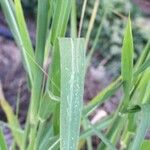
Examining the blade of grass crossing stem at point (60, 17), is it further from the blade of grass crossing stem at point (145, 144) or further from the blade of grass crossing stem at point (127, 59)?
the blade of grass crossing stem at point (145, 144)

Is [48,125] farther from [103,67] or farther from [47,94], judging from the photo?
[103,67]

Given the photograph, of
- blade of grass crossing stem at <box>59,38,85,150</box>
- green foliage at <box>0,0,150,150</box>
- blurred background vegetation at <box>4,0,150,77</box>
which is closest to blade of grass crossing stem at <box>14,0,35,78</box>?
green foliage at <box>0,0,150,150</box>

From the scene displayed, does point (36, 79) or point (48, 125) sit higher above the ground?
point (36, 79)

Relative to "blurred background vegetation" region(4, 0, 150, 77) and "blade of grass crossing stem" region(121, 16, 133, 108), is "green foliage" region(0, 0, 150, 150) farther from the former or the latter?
"blurred background vegetation" region(4, 0, 150, 77)

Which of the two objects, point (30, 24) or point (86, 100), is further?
point (30, 24)

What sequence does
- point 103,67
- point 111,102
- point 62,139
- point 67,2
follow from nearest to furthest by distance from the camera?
point 62,139, point 67,2, point 111,102, point 103,67

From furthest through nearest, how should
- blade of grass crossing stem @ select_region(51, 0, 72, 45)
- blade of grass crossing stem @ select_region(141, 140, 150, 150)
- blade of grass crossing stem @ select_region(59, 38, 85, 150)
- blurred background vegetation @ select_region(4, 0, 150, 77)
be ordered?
1. blurred background vegetation @ select_region(4, 0, 150, 77)
2. blade of grass crossing stem @ select_region(141, 140, 150, 150)
3. blade of grass crossing stem @ select_region(51, 0, 72, 45)
4. blade of grass crossing stem @ select_region(59, 38, 85, 150)

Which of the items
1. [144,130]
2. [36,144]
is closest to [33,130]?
[36,144]

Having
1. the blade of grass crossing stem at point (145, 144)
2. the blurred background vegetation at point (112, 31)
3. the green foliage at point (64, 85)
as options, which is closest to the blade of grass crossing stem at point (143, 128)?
the green foliage at point (64, 85)
